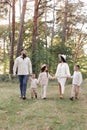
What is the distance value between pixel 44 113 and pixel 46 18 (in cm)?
3807

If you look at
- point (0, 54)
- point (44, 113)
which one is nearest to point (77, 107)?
point (44, 113)

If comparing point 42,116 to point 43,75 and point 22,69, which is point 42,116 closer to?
point 22,69

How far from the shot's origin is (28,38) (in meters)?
42.4

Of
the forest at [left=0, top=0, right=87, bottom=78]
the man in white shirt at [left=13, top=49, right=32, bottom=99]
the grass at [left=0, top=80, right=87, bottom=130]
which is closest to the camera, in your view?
the grass at [left=0, top=80, right=87, bottom=130]

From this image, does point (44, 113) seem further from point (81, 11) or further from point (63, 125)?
point (81, 11)

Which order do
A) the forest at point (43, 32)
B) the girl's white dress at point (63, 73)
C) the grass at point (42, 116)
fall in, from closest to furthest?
the grass at point (42, 116) → the girl's white dress at point (63, 73) → the forest at point (43, 32)

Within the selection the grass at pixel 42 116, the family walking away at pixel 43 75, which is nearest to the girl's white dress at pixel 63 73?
the family walking away at pixel 43 75

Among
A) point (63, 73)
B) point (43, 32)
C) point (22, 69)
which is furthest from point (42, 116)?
point (43, 32)

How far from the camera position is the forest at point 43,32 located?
30453 millimetres

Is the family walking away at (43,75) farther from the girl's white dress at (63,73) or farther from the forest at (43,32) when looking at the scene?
the forest at (43,32)

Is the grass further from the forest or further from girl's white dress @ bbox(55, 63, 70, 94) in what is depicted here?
the forest

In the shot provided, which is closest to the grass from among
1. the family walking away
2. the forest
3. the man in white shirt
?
the man in white shirt

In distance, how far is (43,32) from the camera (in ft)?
144

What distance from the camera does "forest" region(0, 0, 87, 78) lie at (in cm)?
3045
